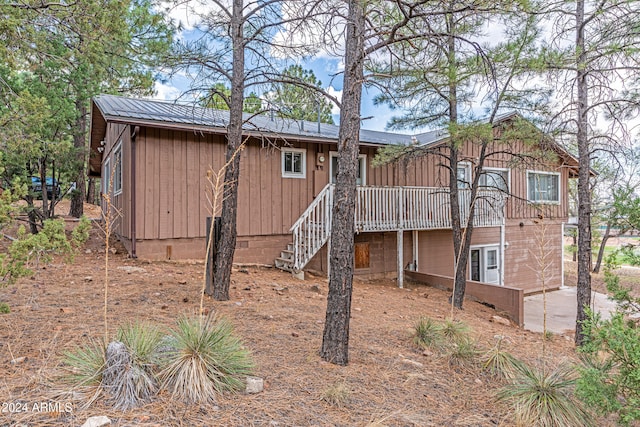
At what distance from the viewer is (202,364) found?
9.62 feet

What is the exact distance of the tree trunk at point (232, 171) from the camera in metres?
5.80

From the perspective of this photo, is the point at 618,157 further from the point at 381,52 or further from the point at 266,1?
the point at 266,1

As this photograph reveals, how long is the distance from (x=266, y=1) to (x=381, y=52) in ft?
7.61

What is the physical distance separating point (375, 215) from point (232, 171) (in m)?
4.79

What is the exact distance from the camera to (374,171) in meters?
11.3

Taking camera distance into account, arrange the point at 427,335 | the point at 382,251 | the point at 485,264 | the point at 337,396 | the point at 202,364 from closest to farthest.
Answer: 1. the point at 202,364
2. the point at 337,396
3. the point at 427,335
4. the point at 382,251
5. the point at 485,264

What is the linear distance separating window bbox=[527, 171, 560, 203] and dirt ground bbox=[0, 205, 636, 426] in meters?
8.28

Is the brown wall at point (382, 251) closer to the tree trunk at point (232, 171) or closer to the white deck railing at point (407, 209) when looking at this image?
the white deck railing at point (407, 209)

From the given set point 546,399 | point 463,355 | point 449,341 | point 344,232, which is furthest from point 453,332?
point 344,232

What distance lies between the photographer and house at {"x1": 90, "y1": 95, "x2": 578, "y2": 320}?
8320 millimetres

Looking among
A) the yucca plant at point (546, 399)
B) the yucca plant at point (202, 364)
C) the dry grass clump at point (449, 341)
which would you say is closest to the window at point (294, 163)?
the dry grass clump at point (449, 341)

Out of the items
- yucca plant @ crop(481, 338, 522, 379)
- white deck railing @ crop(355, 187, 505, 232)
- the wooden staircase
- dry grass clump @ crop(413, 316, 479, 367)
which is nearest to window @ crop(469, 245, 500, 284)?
white deck railing @ crop(355, 187, 505, 232)

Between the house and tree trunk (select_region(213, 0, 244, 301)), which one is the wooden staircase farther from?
tree trunk (select_region(213, 0, 244, 301))

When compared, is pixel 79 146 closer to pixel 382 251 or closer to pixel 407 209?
pixel 382 251
